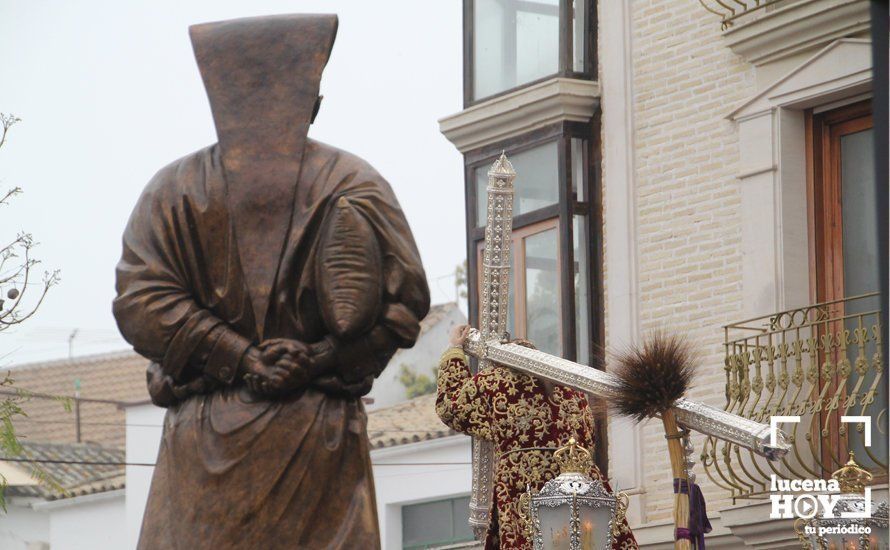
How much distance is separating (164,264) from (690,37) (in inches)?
366

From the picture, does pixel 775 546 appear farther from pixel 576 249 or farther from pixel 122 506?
pixel 122 506

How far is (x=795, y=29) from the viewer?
52.2ft

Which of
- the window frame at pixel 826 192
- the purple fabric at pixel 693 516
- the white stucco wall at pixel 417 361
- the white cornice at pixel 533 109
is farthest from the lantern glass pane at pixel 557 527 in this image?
the white stucco wall at pixel 417 361

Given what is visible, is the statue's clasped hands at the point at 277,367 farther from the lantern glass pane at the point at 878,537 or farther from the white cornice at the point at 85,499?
the white cornice at the point at 85,499

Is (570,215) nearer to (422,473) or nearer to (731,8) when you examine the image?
(731,8)

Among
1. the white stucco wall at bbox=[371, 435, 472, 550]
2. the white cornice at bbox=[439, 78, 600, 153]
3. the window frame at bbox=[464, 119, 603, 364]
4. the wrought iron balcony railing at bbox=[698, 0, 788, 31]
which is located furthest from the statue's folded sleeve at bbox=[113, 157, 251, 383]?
the white stucco wall at bbox=[371, 435, 472, 550]

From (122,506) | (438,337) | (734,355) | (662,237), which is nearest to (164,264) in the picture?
(734,355)

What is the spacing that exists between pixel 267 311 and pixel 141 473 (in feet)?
79.3

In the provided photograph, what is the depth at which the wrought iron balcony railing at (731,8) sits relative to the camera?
16031 mm

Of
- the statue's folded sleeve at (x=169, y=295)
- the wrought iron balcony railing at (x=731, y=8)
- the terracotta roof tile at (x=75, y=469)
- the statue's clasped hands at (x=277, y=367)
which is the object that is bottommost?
the statue's clasped hands at (x=277, y=367)

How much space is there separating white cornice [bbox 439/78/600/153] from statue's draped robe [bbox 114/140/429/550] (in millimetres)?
9371

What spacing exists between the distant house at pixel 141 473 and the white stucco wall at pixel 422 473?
12 mm

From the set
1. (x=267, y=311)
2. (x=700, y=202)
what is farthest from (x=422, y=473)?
(x=267, y=311)

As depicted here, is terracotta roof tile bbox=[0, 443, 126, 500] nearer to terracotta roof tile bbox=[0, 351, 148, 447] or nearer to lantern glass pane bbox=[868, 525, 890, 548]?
terracotta roof tile bbox=[0, 351, 148, 447]
